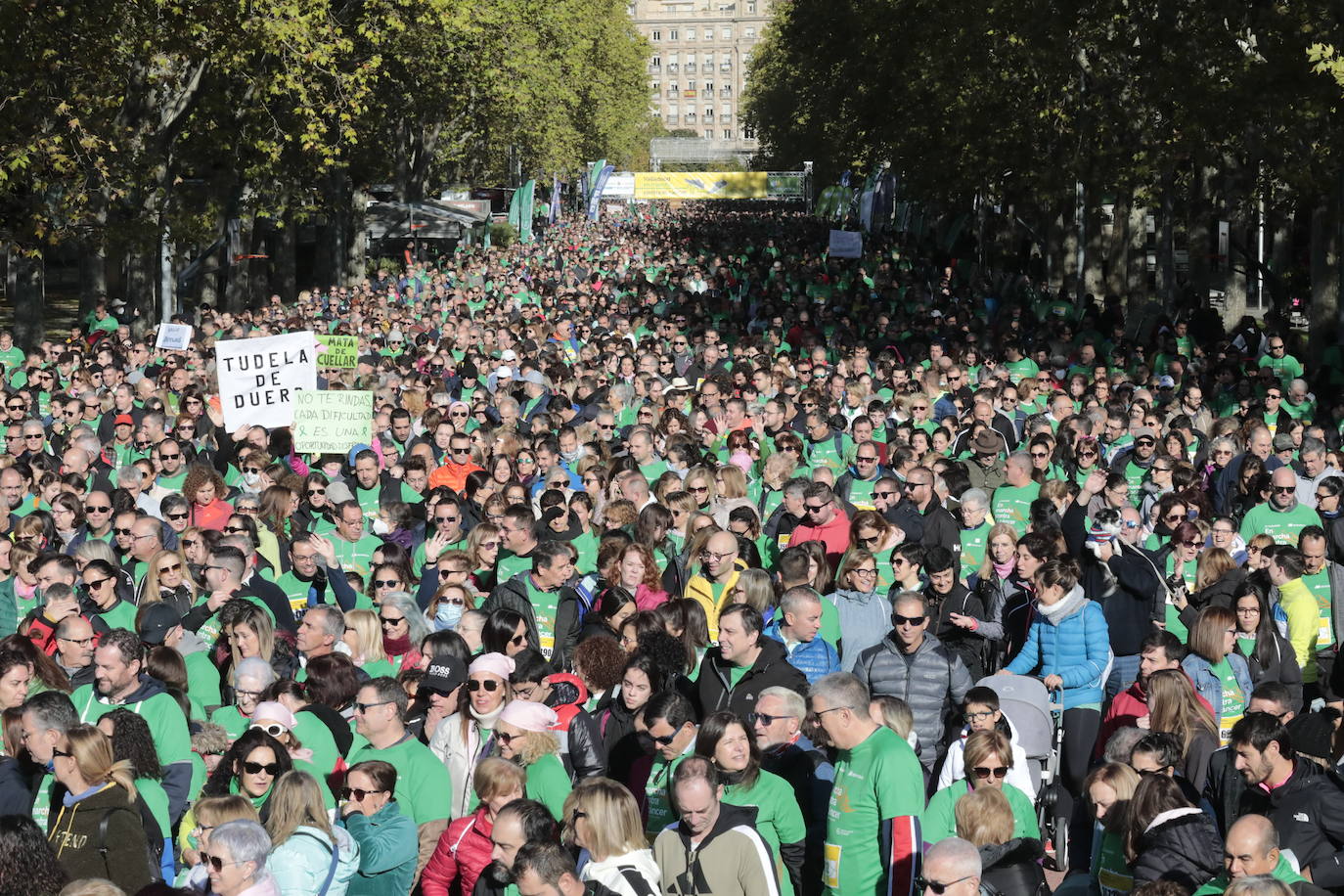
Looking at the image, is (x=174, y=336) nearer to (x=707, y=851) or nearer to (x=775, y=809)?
(x=775, y=809)

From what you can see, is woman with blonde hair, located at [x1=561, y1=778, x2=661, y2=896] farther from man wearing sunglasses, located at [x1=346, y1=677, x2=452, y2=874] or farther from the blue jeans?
the blue jeans

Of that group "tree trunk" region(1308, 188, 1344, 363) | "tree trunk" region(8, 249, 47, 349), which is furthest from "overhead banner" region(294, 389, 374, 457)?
"tree trunk" region(8, 249, 47, 349)

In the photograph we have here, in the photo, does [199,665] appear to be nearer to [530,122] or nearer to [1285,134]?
[1285,134]

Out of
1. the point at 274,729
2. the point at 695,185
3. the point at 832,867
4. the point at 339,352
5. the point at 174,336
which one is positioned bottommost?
the point at 832,867

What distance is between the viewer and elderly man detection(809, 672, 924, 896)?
20.6 feet

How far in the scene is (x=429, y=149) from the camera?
5550 cm

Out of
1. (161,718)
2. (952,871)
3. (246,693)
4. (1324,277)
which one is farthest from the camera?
(1324,277)

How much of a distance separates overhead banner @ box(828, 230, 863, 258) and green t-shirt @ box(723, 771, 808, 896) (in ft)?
92.8

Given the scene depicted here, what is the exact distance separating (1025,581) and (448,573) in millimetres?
3055

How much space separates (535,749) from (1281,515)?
646cm

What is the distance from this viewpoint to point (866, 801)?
6.35m

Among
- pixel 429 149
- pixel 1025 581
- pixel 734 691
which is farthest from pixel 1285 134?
pixel 429 149

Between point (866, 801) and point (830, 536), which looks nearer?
point (866, 801)

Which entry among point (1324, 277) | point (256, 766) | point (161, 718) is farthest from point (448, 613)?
point (1324, 277)
